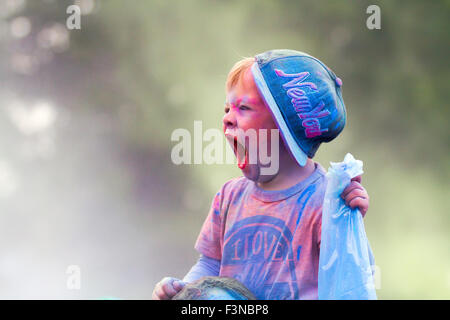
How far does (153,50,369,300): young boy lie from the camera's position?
1.58 metres

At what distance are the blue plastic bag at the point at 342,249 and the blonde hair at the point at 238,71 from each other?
351mm

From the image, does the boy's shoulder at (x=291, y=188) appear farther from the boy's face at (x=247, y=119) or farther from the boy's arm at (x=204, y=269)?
the boy's arm at (x=204, y=269)

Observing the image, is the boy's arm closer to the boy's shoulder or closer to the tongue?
the boy's shoulder

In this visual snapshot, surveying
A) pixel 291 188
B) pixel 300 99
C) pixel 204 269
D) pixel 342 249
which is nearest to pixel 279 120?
pixel 300 99

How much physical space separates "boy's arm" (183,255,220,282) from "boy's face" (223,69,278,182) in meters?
0.28

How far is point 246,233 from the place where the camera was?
1661mm

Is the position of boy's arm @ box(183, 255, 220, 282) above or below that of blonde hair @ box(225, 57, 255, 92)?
below

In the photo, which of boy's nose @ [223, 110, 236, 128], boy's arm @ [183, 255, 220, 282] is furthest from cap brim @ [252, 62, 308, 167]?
boy's arm @ [183, 255, 220, 282]

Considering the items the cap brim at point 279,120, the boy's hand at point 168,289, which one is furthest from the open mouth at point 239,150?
the boy's hand at point 168,289

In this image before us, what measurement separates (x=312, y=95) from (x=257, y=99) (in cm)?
15

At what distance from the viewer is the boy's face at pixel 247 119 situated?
163 centimetres

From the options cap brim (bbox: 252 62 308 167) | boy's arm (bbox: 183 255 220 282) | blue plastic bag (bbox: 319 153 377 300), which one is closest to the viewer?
blue plastic bag (bbox: 319 153 377 300)

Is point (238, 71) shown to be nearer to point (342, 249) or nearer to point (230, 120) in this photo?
point (230, 120)
